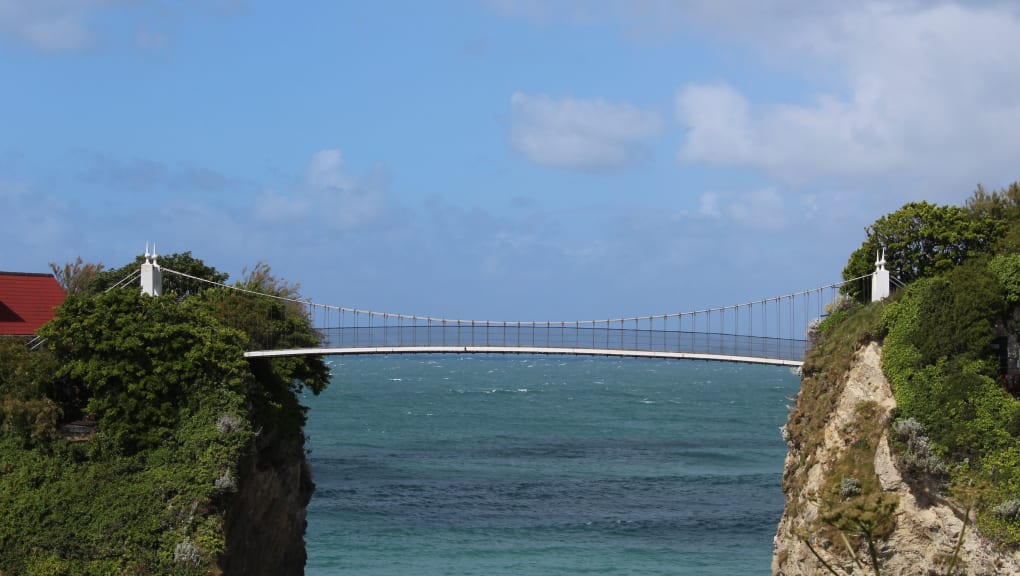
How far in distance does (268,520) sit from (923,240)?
26833 mm

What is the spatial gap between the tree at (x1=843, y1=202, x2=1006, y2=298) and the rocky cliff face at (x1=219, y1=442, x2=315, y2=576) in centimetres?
2289

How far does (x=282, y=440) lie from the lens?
43.1m

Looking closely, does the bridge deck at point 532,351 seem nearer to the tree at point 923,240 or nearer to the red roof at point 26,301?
the tree at point 923,240

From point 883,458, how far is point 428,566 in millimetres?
19998

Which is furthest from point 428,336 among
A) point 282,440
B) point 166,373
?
point 166,373

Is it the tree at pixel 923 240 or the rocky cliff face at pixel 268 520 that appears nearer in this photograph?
the rocky cliff face at pixel 268 520

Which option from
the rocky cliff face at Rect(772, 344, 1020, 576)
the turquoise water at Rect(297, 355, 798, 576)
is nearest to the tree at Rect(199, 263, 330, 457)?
the turquoise water at Rect(297, 355, 798, 576)

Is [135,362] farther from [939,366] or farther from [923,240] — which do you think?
[923,240]

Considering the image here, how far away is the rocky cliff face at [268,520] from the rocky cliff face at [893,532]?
1763cm

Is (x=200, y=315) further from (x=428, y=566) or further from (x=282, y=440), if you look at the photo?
(x=428, y=566)

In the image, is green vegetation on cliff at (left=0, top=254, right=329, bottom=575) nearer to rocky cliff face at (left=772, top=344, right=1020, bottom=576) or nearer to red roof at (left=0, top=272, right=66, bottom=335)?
red roof at (left=0, top=272, right=66, bottom=335)

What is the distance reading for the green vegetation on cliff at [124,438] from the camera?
3516 cm

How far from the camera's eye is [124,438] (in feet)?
123

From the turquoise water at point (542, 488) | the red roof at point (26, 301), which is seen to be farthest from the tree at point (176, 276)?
the turquoise water at point (542, 488)
